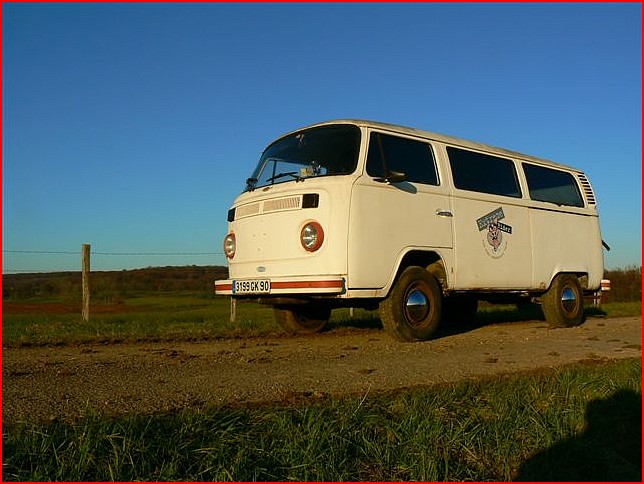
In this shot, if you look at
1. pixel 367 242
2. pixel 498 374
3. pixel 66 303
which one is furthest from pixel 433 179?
pixel 66 303

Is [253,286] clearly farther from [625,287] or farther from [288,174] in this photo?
[625,287]

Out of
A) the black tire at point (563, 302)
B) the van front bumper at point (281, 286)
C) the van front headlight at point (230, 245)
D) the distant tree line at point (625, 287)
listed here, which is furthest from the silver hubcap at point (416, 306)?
the distant tree line at point (625, 287)

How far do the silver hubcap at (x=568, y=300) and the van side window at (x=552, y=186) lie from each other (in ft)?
4.63

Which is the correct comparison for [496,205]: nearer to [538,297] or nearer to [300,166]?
[538,297]

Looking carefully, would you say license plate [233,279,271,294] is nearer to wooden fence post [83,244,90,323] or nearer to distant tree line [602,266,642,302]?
wooden fence post [83,244,90,323]

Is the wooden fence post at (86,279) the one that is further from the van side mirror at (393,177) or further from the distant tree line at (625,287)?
the distant tree line at (625,287)

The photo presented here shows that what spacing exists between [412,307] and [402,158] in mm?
1750

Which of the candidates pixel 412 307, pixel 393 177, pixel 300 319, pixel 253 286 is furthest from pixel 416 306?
pixel 300 319

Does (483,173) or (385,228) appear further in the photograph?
(483,173)

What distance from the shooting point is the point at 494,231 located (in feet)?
28.1

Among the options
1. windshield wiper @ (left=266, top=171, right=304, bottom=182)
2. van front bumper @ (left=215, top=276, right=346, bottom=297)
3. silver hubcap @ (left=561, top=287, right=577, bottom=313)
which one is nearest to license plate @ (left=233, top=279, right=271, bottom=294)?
van front bumper @ (left=215, top=276, right=346, bottom=297)

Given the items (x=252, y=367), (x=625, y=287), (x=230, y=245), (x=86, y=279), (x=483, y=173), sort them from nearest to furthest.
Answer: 1. (x=252, y=367)
2. (x=230, y=245)
3. (x=483, y=173)
4. (x=86, y=279)
5. (x=625, y=287)

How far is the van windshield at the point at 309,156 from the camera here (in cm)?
704

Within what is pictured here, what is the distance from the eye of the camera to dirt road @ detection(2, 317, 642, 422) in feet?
12.5
